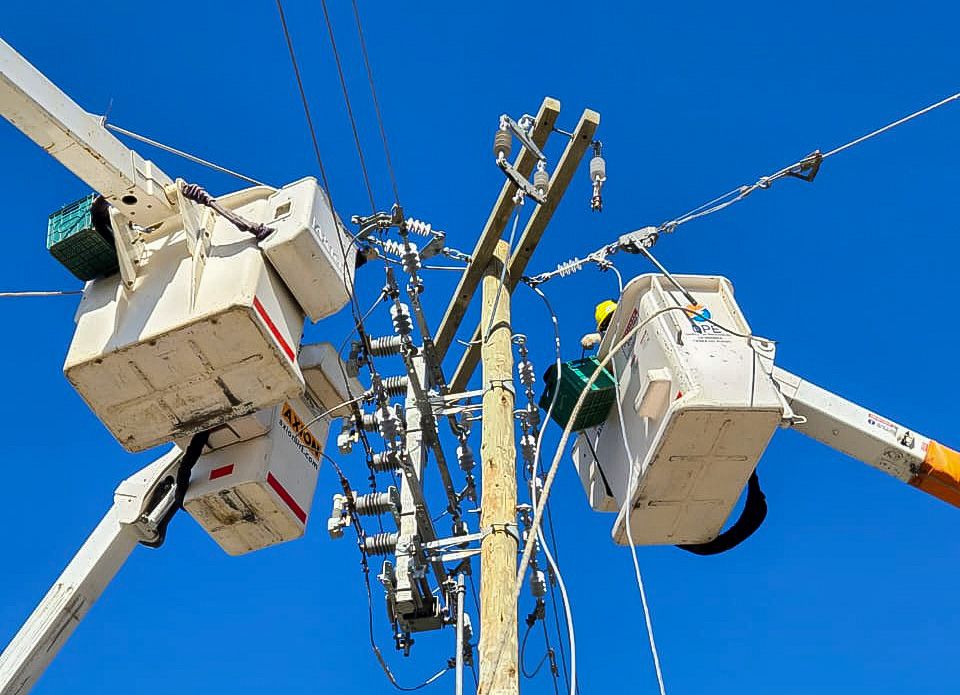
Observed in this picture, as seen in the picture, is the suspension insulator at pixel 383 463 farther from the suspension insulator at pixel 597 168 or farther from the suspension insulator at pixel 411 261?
the suspension insulator at pixel 597 168

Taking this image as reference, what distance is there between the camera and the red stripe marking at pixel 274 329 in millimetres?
5988

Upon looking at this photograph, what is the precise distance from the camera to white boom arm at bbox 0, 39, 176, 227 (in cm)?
629

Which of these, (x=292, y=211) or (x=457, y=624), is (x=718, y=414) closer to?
(x=457, y=624)

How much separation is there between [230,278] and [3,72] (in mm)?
1863

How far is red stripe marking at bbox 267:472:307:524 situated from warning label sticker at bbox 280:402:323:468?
434 millimetres

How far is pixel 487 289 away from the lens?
7766mm

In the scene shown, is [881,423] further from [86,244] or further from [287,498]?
[86,244]

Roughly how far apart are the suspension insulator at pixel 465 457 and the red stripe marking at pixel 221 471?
→ 1694 millimetres

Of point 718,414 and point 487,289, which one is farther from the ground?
point 487,289

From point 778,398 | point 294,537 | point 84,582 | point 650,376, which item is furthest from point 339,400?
point 778,398

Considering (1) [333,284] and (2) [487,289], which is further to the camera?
(2) [487,289]

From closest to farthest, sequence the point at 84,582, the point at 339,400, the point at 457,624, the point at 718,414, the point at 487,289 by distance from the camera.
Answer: the point at 718,414
the point at 457,624
the point at 84,582
the point at 487,289
the point at 339,400

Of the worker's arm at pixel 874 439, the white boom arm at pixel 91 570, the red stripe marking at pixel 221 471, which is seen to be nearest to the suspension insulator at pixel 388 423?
the red stripe marking at pixel 221 471

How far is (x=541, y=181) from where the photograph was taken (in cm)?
739
